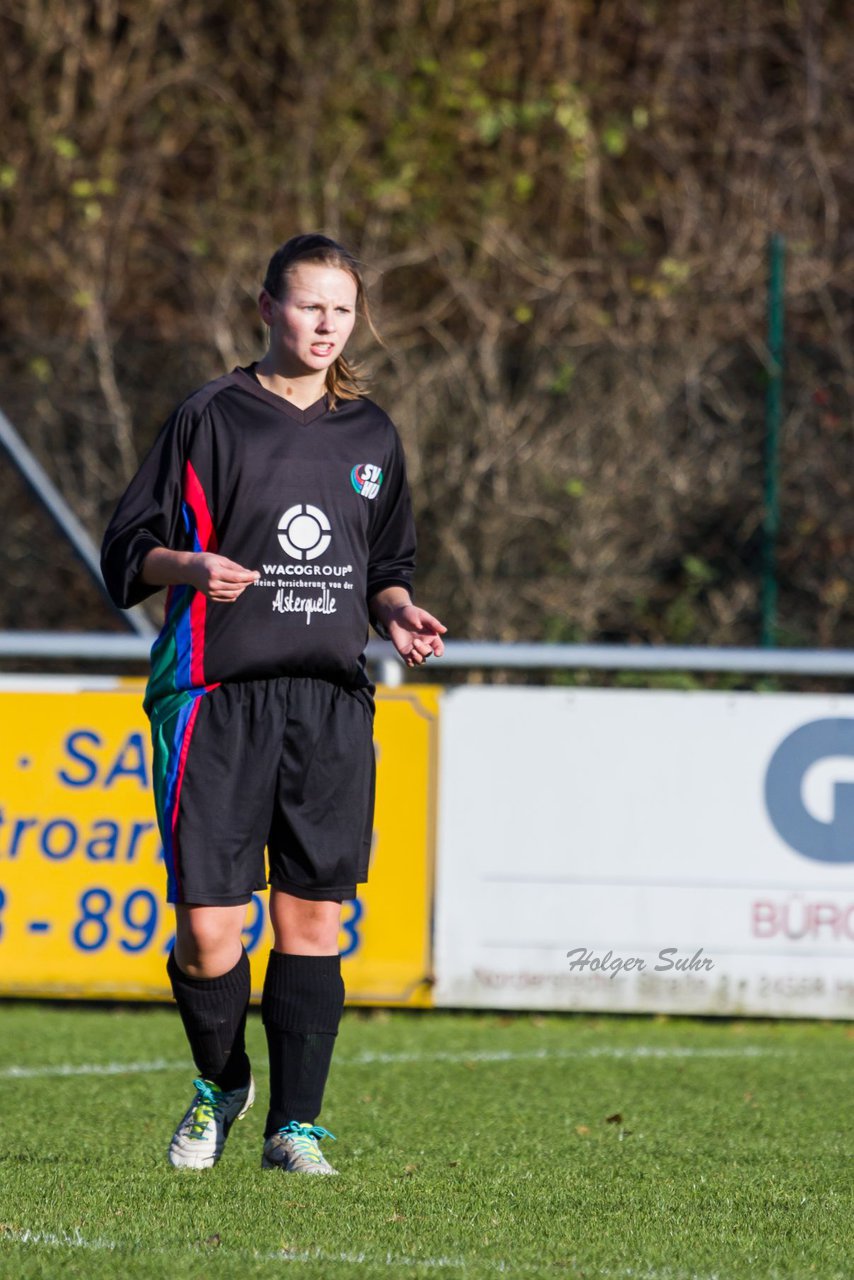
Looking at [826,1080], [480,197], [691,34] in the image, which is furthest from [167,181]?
[826,1080]

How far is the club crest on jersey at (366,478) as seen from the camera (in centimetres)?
381

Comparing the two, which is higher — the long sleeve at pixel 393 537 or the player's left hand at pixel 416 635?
the long sleeve at pixel 393 537

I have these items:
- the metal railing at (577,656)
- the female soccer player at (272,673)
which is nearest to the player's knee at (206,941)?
the female soccer player at (272,673)

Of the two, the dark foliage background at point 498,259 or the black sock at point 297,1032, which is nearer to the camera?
the black sock at point 297,1032

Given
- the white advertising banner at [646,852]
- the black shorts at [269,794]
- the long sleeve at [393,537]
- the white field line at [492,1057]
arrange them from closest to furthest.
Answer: the black shorts at [269,794] → the long sleeve at [393,537] → the white field line at [492,1057] → the white advertising banner at [646,852]

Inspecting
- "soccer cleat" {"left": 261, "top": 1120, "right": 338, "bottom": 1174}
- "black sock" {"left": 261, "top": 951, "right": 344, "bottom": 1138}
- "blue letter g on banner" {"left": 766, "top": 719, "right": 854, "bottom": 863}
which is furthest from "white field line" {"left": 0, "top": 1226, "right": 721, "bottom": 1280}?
"blue letter g on banner" {"left": 766, "top": 719, "right": 854, "bottom": 863}

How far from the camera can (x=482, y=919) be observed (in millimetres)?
6246

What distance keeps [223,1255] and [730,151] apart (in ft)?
28.0

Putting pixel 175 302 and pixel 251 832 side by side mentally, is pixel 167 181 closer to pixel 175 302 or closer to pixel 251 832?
pixel 175 302

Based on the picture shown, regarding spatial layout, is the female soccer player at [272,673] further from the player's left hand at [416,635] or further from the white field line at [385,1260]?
the white field line at [385,1260]

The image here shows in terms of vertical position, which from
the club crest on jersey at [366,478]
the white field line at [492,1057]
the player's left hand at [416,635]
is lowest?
the white field line at [492,1057]

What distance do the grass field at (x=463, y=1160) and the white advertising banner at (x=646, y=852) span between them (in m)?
0.17

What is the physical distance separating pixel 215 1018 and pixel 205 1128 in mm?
224

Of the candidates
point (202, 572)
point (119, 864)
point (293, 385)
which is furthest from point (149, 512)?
point (119, 864)
